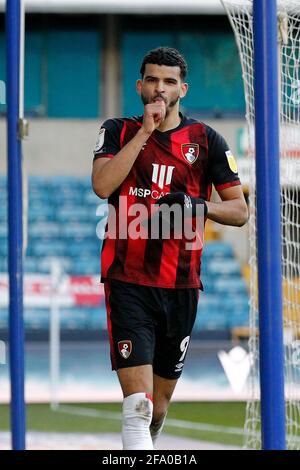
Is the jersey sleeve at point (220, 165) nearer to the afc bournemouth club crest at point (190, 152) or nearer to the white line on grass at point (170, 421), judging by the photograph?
the afc bournemouth club crest at point (190, 152)

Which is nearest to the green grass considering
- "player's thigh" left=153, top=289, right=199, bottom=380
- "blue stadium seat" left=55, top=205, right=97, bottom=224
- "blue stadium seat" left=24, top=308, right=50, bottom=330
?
"player's thigh" left=153, top=289, right=199, bottom=380

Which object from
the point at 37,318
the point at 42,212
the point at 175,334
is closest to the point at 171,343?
the point at 175,334

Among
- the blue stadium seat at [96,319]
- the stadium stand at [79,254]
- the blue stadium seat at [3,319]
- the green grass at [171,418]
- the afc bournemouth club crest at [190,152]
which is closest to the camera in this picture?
the afc bournemouth club crest at [190,152]

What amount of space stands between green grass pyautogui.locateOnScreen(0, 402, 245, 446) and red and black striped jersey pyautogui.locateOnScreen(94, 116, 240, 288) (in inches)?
172

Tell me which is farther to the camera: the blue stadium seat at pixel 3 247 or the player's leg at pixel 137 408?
the blue stadium seat at pixel 3 247

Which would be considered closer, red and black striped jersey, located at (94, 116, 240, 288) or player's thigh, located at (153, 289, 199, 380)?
red and black striped jersey, located at (94, 116, 240, 288)

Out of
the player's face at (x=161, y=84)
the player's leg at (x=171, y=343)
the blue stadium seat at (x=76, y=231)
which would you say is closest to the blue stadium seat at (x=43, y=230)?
the blue stadium seat at (x=76, y=231)

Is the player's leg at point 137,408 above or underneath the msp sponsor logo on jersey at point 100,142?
underneath

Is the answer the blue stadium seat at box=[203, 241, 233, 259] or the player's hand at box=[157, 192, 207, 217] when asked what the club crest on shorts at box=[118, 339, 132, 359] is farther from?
the blue stadium seat at box=[203, 241, 233, 259]

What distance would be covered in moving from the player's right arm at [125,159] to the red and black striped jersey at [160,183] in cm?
18

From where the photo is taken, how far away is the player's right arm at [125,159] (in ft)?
15.5

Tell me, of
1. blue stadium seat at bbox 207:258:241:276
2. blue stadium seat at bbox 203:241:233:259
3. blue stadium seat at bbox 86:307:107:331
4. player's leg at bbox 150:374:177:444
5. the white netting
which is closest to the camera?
player's leg at bbox 150:374:177:444

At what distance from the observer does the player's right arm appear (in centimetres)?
473
